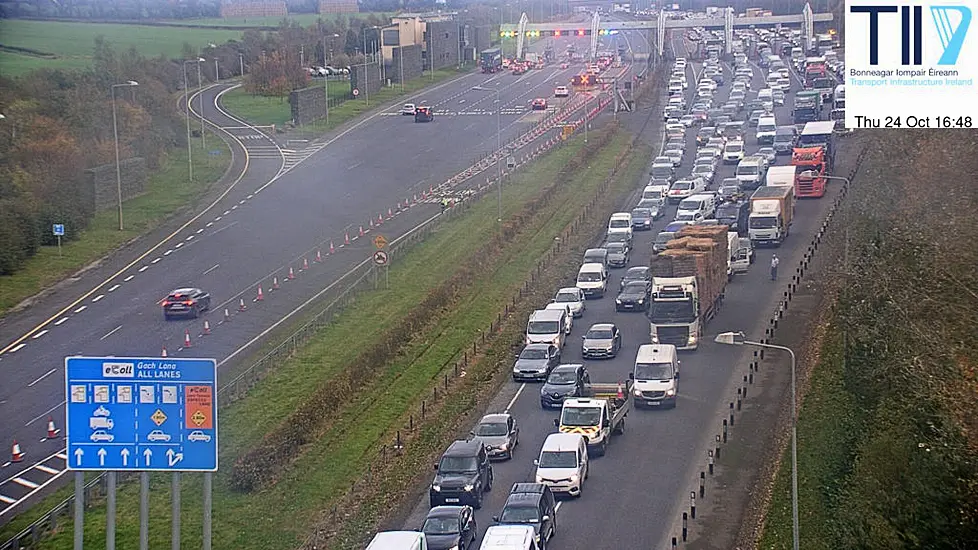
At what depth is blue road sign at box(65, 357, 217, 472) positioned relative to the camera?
13016mm

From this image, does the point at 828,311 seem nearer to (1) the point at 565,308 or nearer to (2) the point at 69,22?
(1) the point at 565,308

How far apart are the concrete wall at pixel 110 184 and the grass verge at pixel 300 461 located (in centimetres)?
935

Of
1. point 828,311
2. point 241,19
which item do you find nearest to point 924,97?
point 828,311

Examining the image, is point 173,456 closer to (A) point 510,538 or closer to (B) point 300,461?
(A) point 510,538

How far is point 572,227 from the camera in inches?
1382

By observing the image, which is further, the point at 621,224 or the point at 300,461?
the point at 621,224

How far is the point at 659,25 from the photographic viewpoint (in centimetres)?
6969

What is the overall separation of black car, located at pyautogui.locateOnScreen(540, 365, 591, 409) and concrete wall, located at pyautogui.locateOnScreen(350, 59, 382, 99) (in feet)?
124

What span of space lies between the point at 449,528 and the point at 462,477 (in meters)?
1.85

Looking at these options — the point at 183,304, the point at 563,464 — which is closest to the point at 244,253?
the point at 183,304

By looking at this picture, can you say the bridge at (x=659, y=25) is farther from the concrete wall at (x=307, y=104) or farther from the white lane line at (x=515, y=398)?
the white lane line at (x=515, y=398)

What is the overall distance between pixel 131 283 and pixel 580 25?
43.0 meters

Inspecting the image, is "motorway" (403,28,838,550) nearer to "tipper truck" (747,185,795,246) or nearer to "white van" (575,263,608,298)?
"white van" (575,263,608,298)

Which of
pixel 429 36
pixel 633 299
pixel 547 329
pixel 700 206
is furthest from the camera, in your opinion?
pixel 429 36
